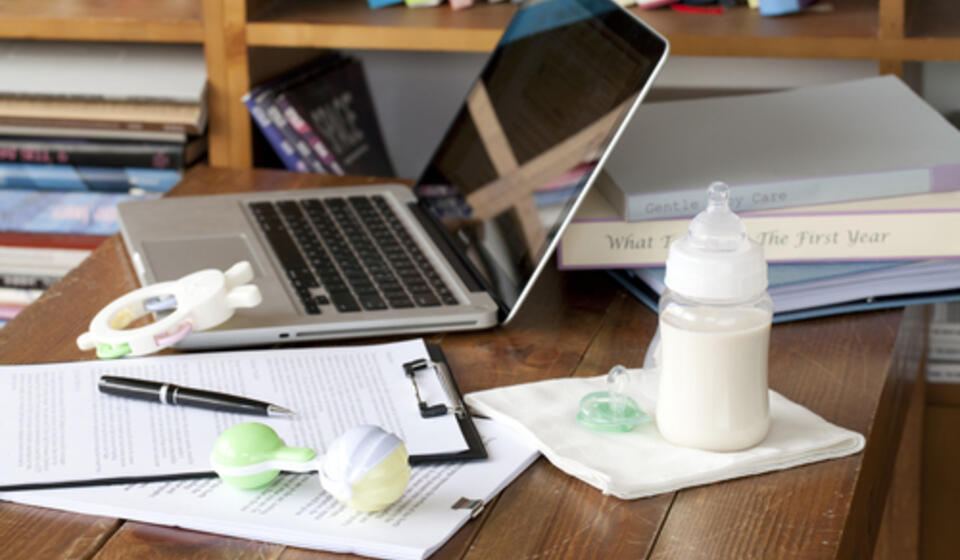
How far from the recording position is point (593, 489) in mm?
650

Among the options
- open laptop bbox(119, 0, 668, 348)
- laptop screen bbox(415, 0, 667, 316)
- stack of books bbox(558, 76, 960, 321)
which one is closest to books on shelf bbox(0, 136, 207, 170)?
open laptop bbox(119, 0, 668, 348)

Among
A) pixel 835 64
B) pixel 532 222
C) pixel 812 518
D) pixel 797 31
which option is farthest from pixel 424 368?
pixel 835 64

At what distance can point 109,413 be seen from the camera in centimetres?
71

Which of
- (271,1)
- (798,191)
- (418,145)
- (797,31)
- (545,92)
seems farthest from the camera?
(418,145)

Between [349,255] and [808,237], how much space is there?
374mm

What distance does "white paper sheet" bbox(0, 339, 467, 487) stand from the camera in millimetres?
659

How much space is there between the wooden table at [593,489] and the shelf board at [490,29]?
334 mm

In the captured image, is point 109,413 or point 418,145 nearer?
point 109,413

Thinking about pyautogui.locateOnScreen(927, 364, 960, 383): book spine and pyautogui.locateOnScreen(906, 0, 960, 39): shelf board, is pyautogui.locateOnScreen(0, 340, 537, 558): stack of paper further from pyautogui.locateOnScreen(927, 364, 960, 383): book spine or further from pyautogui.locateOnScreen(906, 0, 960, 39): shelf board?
pyautogui.locateOnScreen(927, 364, 960, 383): book spine

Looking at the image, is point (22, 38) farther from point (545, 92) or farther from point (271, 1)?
point (545, 92)

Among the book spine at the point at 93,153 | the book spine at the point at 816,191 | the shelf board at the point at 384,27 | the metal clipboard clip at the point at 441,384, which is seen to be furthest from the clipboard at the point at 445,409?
the book spine at the point at 93,153

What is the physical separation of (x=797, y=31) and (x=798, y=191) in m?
0.37

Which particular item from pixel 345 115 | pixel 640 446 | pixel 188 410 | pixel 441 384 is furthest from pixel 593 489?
pixel 345 115

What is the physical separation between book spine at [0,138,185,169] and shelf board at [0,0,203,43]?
128 millimetres
